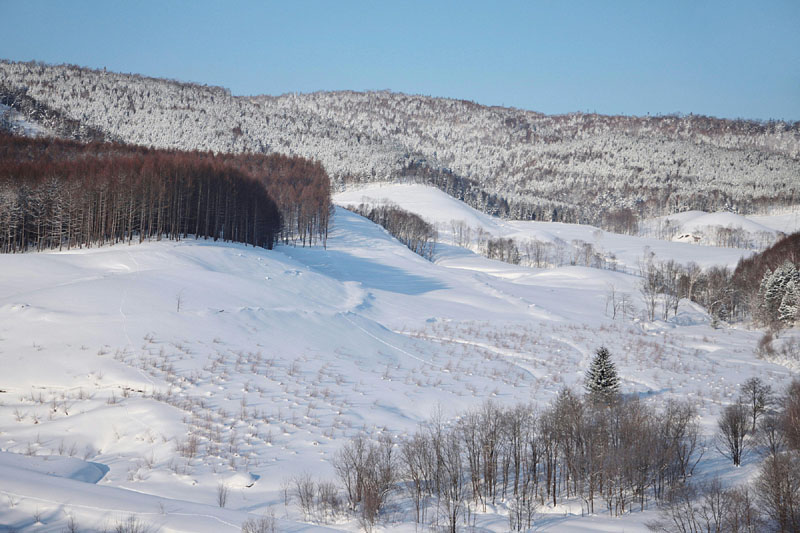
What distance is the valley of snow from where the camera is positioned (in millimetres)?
17266

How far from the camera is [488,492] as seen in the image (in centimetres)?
2116

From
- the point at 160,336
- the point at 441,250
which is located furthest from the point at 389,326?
the point at 441,250

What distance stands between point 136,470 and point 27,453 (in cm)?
392

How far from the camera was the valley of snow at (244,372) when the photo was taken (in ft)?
56.6

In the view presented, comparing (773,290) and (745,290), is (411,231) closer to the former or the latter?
(745,290)

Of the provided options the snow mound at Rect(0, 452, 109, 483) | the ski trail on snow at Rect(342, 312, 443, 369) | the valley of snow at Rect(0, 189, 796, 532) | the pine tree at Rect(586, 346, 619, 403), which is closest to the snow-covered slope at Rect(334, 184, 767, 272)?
the valley of snow at Rect(0, 189, 796, 532)

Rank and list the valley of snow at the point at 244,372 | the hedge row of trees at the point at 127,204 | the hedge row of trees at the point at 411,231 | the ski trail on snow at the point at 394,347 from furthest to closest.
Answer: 1. the hedge row of trees at the point at 411,231
2. the hedge row of trees at the point at 127,204
3. the ski trail on snow at the point at 394,347
4. the valley of snow at the point at 244,372

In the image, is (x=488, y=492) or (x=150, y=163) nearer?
(x=488, y=492)

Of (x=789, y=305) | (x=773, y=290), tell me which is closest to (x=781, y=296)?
(x=773, y=290)

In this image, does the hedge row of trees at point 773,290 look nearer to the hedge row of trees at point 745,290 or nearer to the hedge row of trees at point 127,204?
the hedge row of trees at point 745,290

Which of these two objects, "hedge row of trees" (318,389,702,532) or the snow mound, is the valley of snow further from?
"hedge row of trees" (318,389,702,532)

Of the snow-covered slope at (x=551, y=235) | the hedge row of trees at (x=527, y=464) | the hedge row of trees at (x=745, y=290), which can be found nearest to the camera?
the hedge row of trees at (x=527, y=464)

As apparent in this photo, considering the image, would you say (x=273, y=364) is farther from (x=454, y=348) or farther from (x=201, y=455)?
(x=454, y=348)

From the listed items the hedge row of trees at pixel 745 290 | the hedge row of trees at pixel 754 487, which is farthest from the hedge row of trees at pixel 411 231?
the hedge row of trees at pixel 754 487
